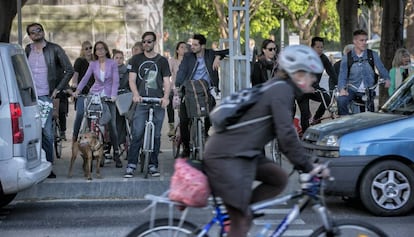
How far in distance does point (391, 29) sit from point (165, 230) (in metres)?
12.7

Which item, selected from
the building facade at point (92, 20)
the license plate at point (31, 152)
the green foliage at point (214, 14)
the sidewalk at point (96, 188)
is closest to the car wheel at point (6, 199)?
the sidewalk at point (96, 188)

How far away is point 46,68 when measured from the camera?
11148 mm

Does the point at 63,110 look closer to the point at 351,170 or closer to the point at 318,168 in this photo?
the point at 351,170

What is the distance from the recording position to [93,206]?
9.91 m

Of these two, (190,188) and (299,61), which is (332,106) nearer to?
(299,61)

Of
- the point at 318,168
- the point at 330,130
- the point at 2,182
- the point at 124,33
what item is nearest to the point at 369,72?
the point at 330,130

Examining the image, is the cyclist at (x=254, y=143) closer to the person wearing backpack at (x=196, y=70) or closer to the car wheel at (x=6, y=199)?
the car wheel at (x=6, y=199)

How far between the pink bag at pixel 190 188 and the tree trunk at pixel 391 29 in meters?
12.2

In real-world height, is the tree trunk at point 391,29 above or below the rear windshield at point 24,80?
above

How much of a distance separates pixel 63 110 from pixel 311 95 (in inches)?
165

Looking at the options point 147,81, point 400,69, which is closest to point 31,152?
point 147,81

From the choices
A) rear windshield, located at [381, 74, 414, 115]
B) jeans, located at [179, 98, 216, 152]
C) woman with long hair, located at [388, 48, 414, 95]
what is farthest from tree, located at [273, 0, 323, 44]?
rear windshield, located at [381, 74, 414, 115]

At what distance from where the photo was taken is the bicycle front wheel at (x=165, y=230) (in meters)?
5.48

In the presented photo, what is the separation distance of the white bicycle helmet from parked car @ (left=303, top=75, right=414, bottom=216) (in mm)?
3550
